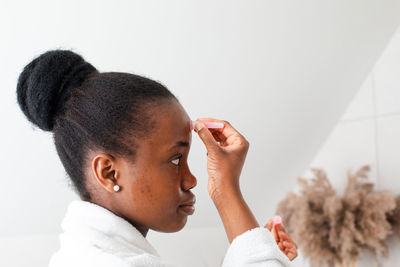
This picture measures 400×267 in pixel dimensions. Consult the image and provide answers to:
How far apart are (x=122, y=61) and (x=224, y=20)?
1.12 feet

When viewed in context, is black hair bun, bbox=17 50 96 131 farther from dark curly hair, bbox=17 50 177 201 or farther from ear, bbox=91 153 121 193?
ear, bbox=91 153 121 193

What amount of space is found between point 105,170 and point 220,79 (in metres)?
0.94

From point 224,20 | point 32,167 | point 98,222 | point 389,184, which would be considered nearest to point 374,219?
point 389,184

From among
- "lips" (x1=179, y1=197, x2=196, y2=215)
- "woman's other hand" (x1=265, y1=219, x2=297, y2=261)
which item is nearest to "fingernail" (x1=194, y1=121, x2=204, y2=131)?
"lips" (x1=179, y1=197, x2=196, y2=215)

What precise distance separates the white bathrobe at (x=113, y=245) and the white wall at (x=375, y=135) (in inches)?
52.6

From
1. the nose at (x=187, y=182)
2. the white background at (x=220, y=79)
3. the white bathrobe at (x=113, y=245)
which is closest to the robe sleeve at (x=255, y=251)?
the white bathrobe at (x=113, y=245)

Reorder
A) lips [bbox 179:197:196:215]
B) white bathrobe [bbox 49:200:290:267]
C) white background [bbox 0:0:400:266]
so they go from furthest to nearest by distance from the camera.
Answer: white background [bbox 0:0:400:266], lips [bbox 179:197:196:215], white bathrobe [bbox 49:200:290:267]

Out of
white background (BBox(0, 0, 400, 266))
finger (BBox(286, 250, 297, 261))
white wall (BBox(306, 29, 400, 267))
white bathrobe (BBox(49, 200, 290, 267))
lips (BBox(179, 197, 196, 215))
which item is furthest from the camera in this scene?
white wall (BBox(306, 29, 400, 267))

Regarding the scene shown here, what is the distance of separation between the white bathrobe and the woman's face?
1.1 inches

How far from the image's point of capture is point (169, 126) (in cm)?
77

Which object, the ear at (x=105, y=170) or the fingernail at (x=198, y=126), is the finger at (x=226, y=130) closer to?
the fingernail at (x=198, y=126)

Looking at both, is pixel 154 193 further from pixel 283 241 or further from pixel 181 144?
pixel 283 241

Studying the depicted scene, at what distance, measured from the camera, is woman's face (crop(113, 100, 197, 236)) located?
2.43 ft

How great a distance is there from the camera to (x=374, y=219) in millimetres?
1781
